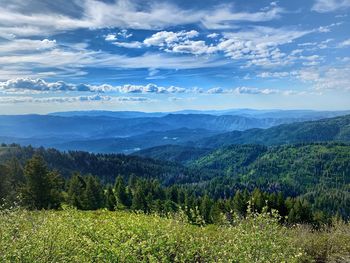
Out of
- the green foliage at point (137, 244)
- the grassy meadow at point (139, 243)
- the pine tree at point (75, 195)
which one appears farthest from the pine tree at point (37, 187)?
the green foliage at point (137, 244)

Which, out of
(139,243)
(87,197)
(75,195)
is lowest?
(87,197)

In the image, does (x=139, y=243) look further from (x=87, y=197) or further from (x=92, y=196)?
(x=92, y=196)

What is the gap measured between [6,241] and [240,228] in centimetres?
676

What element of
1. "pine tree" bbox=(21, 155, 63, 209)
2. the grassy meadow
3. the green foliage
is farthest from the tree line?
the green foliage

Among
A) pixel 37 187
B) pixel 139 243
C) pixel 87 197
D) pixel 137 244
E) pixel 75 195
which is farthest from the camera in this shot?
pixel 87 197

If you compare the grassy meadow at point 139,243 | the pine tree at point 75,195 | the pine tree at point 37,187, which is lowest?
the pine tree at point 75,195

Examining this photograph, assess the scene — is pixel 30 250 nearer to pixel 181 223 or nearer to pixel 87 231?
pixel 87 231

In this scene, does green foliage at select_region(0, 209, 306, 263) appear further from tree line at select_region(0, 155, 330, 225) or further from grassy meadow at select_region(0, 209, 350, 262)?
Answer: tree line at select_region(0, 155, 330, 225)

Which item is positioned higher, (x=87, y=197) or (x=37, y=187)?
(x=37, y=187)

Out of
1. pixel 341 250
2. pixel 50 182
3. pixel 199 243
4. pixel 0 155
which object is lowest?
pixel 0 155

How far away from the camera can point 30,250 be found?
971cm

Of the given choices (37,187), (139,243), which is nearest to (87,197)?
(37,187)

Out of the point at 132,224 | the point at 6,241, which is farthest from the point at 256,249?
the point at 6,241

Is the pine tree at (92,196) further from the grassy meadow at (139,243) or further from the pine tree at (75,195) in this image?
the grassy meadow at (139,243)
